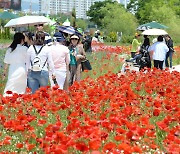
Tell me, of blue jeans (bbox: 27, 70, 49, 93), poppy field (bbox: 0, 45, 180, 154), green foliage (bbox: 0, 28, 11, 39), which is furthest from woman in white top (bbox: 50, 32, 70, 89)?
green foliage (bbox: 0, 28, 11, 39)

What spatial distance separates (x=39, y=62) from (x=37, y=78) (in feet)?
1.07

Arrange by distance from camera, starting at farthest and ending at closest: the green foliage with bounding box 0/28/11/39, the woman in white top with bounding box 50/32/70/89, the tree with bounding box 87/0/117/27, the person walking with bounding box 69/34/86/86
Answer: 1. the tree with bounding box 87/0/117/27
2. the green foliage with bounding box 0/28/11/39
3. the person walking with bounding box 69/34/86/86
4. the woman in white top with bounding box 50/32/70/89

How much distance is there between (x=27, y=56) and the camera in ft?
27.4

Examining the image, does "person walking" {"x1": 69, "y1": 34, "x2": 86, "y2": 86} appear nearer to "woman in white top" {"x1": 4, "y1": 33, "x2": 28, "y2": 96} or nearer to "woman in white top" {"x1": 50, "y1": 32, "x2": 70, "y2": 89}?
"woman in white top" {"x1": 50, "y1": 32, "x2": 70, "y2": 89}

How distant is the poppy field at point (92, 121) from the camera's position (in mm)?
4051

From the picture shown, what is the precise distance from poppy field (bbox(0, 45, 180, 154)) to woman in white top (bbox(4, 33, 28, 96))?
1459mm

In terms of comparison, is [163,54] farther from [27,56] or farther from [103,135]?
[103,135]

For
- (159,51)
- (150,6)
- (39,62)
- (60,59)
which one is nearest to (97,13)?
(150,6)

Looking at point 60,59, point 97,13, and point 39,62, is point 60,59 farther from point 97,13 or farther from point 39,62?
point 97,13

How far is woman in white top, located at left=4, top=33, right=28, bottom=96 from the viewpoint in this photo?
27.7 feet

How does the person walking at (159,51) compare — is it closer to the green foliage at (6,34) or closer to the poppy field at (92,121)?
Answer: the poppy field at (92,121)

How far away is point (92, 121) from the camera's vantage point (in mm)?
4363

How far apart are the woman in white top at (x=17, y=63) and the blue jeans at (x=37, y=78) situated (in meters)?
0.13

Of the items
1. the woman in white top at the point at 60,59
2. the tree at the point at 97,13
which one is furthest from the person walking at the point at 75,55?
the tree at the point at 97,13
